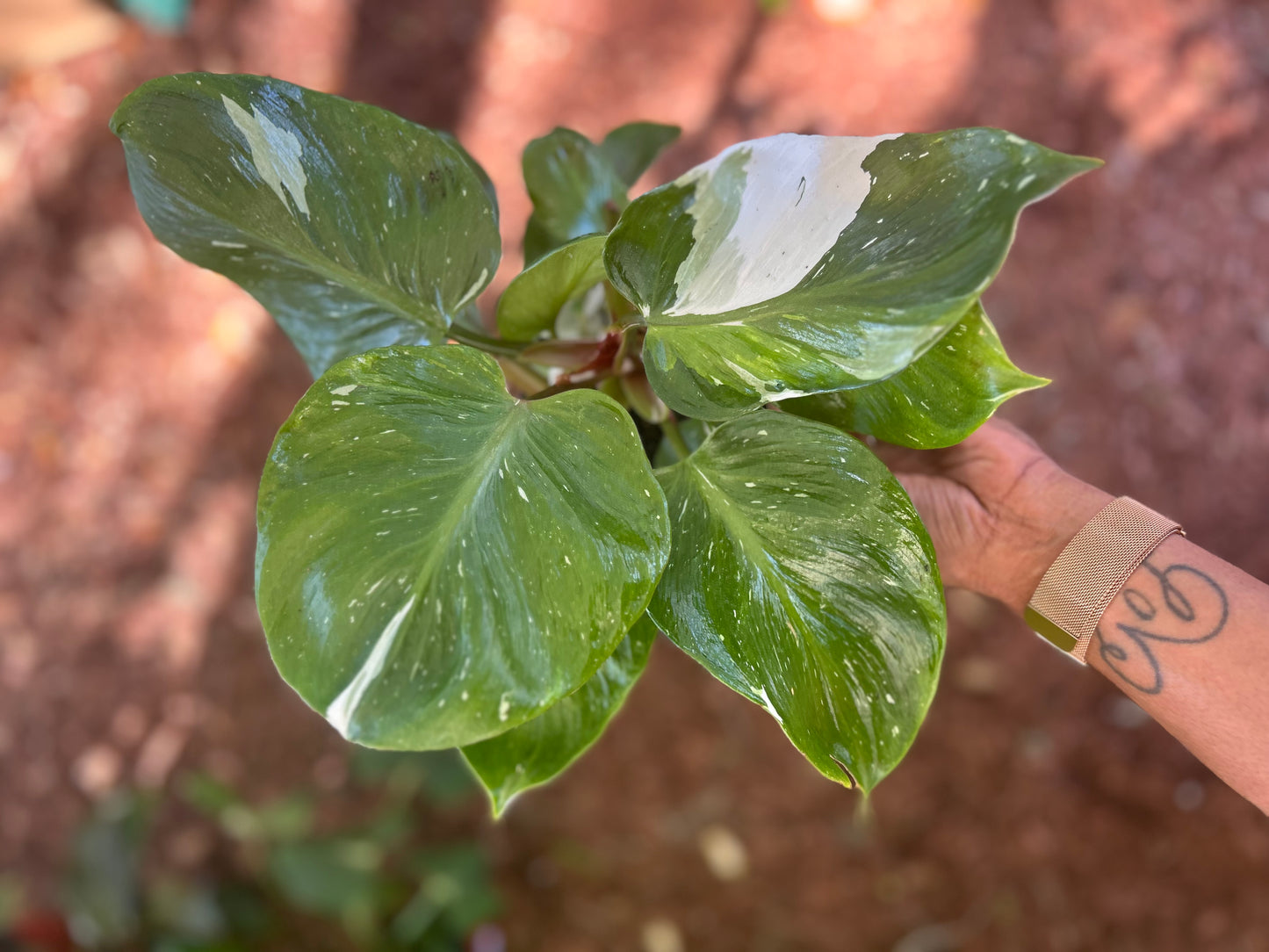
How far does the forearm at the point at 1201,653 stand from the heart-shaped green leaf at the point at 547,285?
19.9 inches

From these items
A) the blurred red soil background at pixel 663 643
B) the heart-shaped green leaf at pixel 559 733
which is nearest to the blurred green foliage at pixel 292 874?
the blurred red soil background at pixel 663 643

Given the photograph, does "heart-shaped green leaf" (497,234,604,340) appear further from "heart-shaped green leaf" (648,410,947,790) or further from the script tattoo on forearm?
the script tattoo on forearm

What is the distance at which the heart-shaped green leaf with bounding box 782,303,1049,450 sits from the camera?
0.54 m

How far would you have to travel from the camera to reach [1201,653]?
69 centimetres

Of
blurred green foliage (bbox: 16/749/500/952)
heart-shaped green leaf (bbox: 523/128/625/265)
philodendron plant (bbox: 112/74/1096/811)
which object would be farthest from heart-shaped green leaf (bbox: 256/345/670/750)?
blurred green foliage (bbox: 16/749/500/952)

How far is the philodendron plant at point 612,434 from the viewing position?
0.48 metres

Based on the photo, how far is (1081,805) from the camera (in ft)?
4.66

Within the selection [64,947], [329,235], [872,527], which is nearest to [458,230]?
[329,235]

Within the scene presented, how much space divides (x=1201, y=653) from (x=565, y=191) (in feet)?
2.11

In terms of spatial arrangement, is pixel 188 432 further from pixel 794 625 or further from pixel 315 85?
pixel 794 625

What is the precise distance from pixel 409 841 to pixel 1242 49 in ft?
6.70

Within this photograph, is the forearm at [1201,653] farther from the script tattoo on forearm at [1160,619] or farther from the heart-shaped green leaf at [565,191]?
the heart-shaped green leaf at [565,191]

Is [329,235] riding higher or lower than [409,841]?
higher

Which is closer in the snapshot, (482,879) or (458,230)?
(458,230)
